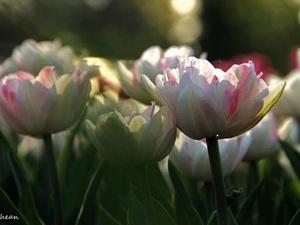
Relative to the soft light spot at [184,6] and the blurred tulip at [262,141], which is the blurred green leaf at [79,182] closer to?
the blurred tulip at [262,141]

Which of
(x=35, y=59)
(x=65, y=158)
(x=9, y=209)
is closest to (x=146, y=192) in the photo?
(x=9, y=209)

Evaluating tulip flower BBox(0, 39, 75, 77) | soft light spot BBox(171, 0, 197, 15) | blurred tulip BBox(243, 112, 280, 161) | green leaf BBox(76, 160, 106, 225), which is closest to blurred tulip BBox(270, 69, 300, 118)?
blurred tulip BBox(243, 112, 280, 161)

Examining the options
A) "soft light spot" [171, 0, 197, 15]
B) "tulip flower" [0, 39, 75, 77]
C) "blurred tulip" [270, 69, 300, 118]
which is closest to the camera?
"tulip flower" [0, 39, 75, 77]

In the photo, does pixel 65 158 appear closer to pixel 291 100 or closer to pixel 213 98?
pixel 213 98

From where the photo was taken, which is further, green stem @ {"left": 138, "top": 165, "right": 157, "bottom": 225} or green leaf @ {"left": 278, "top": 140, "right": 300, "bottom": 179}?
green leaf @ {"left": 278, "top": 140, "right": 300, "bottom": 179}

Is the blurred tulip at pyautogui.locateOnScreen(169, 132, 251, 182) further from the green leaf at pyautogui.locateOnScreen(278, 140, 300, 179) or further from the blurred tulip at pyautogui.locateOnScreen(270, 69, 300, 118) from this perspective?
the blurred tulip at pyautogui.locateOnScreen(270, 69, 300, 118)

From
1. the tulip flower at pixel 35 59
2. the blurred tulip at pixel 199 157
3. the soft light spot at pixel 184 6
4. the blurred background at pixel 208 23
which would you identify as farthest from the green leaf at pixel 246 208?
the soft light spot at pixel 184 6
